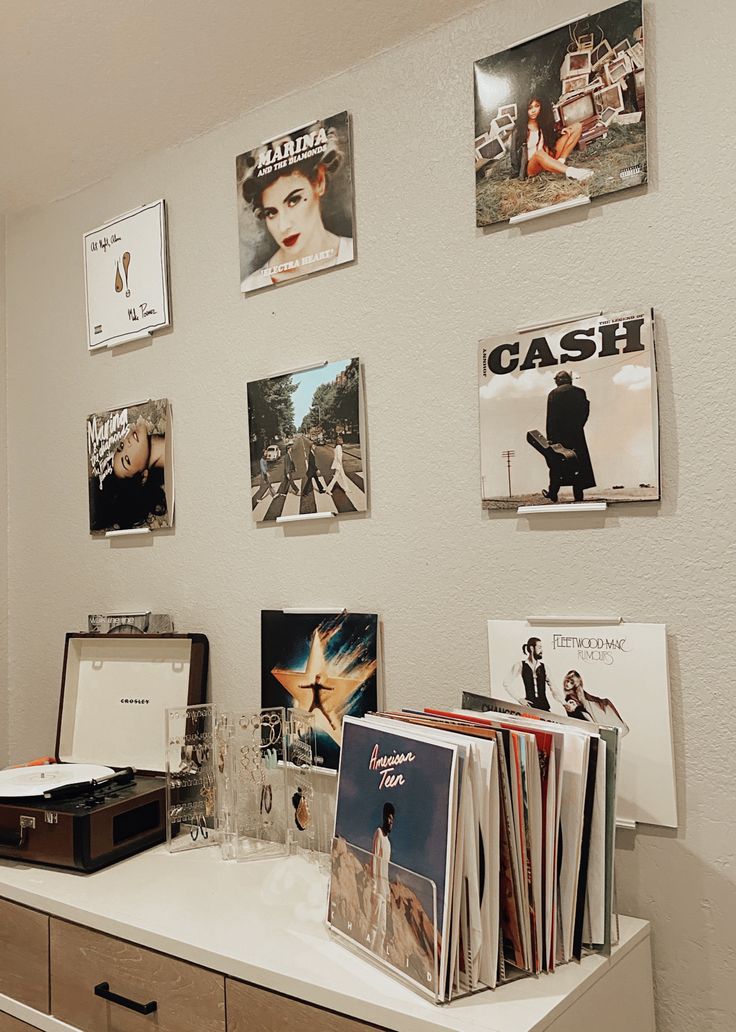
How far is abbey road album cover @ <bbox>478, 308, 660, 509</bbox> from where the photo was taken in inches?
51.9

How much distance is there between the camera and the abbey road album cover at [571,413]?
132 centimetres

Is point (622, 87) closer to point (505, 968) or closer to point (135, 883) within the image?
point (505, 968)

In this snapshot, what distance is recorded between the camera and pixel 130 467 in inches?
78.5

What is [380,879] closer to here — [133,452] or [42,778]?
[42,778]

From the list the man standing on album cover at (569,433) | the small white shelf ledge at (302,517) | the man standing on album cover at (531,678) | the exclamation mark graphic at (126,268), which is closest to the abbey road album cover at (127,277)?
the exclamation mark graphic at (126,268)

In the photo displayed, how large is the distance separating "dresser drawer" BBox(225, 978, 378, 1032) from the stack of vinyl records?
9cm

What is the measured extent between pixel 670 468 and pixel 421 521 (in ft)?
1.46

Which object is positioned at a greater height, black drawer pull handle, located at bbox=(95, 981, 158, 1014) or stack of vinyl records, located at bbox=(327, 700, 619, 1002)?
stack of vinyl records, located at bbox=(327, 700, 619, 1002)

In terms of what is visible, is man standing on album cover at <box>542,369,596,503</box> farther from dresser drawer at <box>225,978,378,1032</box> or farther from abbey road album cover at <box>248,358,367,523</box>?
dresser drawer at <box>225,978,378,1032</box>

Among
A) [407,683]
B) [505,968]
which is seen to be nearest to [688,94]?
[407,683]

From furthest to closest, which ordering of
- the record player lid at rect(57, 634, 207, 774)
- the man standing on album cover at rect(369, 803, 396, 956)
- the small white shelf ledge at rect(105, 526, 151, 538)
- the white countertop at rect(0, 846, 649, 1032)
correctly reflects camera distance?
the small white shelf ledge at rect(105, 526, 151, 538)
the record player lid at rect(57, 634, 207, 774)
the man standing on album cover at rect(369, 803, 396, 956)
the white countertop at rect(0, 846, 649, 1032)

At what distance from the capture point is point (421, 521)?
1557 mm

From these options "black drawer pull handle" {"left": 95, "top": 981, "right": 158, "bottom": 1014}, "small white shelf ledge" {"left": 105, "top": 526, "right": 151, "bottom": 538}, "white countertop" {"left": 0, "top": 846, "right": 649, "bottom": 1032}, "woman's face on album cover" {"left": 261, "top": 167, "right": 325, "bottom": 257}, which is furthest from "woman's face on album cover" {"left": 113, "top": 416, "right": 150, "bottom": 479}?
"black drawer pull handle" {"left": 95, "top": 981, "right": 158, "bottom": 1014}

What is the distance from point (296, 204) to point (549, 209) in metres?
0.54
